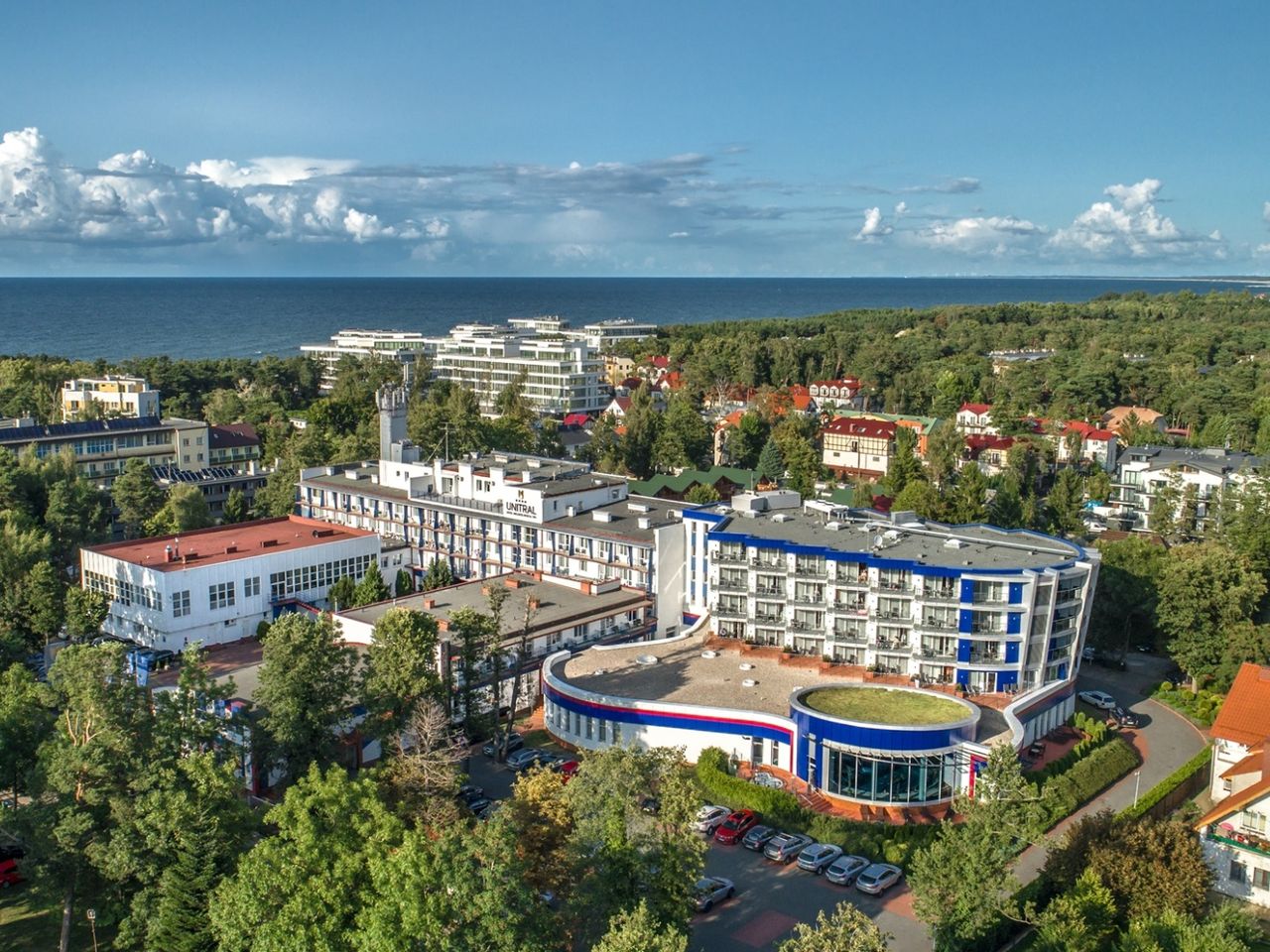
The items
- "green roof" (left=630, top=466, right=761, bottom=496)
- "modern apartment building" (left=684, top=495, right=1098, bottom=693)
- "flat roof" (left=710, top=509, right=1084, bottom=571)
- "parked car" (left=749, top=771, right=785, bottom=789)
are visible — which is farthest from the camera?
"green roof" (left=630, top=466, right=761, bottom=496)

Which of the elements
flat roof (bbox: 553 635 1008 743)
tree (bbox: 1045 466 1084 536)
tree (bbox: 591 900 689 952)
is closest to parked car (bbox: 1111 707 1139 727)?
flat roof (bbox: 553 635 1008 743)

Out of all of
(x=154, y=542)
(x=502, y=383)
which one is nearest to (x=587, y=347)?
(x=502, y=383)

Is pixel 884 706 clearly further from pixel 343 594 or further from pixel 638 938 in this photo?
pixel 343 594

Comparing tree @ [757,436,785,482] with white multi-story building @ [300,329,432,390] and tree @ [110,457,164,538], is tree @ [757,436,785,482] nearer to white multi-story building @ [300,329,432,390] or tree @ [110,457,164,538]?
tree @ [110,457,164,538]

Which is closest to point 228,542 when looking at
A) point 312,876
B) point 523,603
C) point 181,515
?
point 181,515

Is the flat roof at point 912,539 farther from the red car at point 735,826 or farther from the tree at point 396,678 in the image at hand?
the tree at point 396,678

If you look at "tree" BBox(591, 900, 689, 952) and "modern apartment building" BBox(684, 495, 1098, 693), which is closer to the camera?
"tree" BBox(591, 900, 689, 952)
